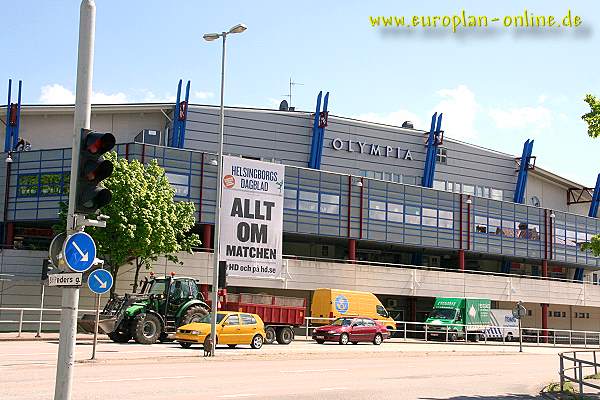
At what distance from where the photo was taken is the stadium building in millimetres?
47438

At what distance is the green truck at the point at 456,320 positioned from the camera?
48531 millimetres

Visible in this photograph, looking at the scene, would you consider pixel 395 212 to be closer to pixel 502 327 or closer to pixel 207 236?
pixel 502 327

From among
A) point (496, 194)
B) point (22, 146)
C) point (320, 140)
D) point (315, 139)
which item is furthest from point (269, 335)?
point (496, 194)

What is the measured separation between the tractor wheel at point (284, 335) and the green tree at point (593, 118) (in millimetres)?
19622

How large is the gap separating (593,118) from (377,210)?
38.5 meters

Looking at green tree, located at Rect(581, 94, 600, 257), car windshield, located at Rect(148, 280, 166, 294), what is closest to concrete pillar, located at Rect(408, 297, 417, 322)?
car windshield, located at Rect(148, 280, 166, 294)

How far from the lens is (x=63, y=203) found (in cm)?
4122

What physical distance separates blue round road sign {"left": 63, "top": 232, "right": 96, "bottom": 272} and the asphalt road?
20.2 ft

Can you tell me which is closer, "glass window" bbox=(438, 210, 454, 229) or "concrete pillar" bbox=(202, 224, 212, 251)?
"concrete pillar" bbox=(202, 224, 212, 251)

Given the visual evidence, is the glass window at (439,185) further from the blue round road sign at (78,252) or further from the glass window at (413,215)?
the blue round road sign at (78,252)

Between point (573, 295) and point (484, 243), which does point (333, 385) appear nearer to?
point (484, 243)

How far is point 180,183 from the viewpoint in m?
47.8

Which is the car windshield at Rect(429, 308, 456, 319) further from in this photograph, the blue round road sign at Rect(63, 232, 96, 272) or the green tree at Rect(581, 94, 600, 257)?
the blue round road sign at Rect(63, 232, 96, 272)

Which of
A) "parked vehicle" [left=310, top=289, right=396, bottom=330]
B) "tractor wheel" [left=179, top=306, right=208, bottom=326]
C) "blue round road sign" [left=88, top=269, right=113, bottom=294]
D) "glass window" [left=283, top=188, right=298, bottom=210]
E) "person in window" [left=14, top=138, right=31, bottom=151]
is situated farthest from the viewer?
"glass window" [left=283, top=188, right=298, bottom=210]
